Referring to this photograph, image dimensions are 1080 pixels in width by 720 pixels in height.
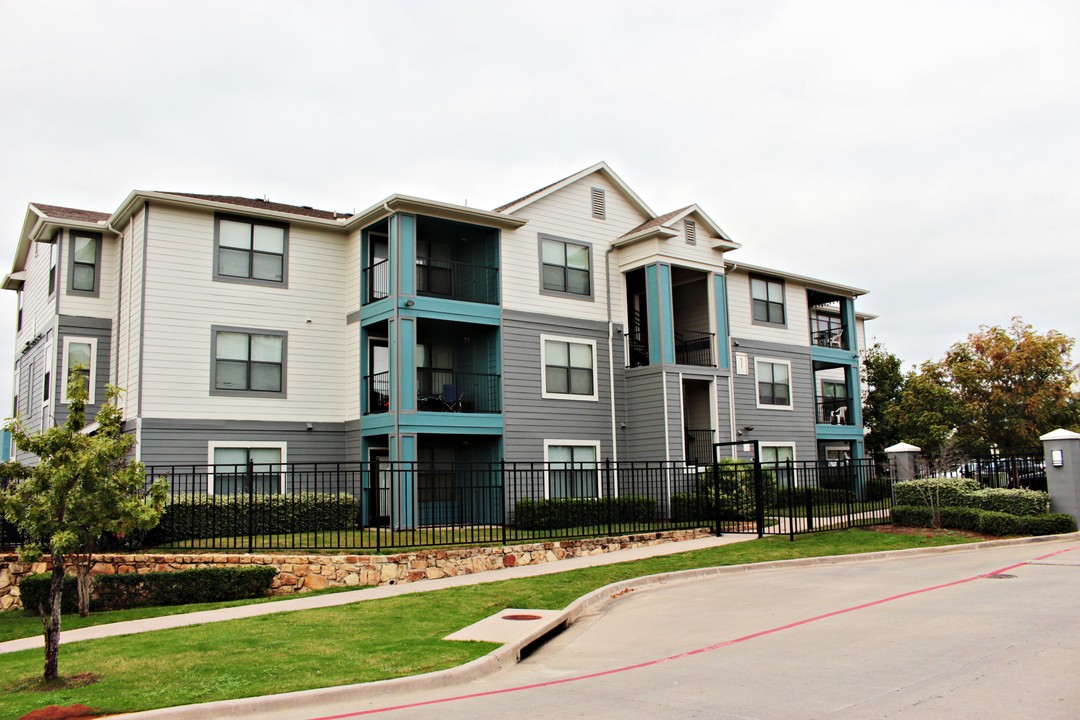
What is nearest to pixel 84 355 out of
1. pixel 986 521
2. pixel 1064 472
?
pixel 986 521

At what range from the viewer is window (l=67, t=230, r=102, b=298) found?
24.8 metres

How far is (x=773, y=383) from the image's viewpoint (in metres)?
33.3

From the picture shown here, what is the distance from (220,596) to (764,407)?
72.1 ft

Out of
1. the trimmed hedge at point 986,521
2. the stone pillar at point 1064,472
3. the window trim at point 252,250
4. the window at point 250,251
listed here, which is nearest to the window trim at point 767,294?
the trimmed hedge at point 986,521

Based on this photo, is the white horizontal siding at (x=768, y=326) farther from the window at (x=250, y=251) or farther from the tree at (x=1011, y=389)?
the window at (x=250, y=251)

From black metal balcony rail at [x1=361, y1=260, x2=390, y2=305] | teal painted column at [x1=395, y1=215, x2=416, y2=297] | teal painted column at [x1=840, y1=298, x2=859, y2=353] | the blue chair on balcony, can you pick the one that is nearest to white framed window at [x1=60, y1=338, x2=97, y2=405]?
black metal balcony rail at [x1=361, y1=260, x2=390, y2=305]

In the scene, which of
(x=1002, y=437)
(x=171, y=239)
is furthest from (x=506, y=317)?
(x=1002, y=437)

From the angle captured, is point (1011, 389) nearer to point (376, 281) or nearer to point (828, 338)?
point (828, 338)

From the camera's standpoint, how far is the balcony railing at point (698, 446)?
95.8 feet

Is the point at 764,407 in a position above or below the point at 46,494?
above

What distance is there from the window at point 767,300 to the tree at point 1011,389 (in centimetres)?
759

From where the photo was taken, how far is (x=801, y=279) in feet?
114

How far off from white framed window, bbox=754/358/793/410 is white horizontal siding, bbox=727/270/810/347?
93cm

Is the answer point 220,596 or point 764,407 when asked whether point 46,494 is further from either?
point 764,407
